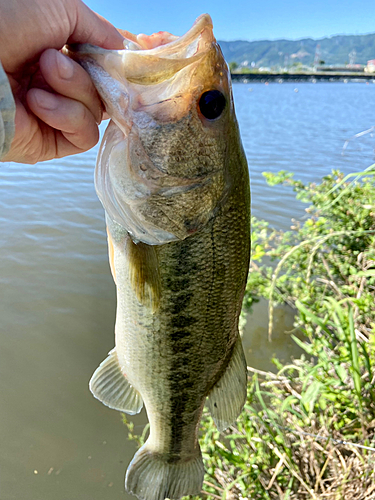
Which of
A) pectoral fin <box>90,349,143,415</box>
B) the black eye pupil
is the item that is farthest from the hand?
pectoral fin <box>90,349,143,415</box>

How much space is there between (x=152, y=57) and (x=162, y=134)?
234 millimetres

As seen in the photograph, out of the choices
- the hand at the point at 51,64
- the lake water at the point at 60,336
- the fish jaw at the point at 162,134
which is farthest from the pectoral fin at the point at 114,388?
the lake water at the point at 60,336

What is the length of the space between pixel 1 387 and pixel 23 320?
110 cm

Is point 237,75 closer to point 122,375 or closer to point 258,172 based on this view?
point 258,172

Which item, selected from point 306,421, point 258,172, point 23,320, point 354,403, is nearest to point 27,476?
point 23,320

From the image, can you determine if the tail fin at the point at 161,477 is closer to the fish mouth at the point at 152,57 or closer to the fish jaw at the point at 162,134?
the fish jaw at the point at 162,134

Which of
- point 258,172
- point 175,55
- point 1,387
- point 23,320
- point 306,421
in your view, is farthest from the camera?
point 258,172

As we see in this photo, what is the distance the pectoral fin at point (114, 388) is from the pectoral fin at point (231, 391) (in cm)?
39

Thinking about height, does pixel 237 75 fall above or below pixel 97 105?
above

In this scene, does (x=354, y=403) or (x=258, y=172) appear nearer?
(x=354, y=403)

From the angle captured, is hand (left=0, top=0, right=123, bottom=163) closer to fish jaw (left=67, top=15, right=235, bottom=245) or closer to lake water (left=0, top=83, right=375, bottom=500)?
fish jaw (left=67, top=15, right=235, bottom=245)

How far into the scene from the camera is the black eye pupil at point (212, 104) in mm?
1261

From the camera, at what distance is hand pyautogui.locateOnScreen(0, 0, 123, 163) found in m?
1.14

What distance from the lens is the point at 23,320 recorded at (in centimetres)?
500
